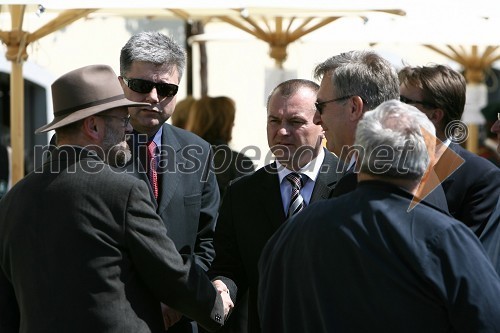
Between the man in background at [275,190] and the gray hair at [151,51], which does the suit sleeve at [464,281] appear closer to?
the man in background at [275,190]

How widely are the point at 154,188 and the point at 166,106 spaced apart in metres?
0.39

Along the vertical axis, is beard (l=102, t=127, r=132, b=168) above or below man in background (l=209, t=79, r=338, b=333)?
above

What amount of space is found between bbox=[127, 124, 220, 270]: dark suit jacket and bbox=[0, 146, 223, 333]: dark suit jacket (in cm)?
82

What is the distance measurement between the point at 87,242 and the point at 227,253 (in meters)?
1.02

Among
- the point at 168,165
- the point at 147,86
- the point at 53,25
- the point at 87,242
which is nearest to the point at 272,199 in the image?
the point at 168,165

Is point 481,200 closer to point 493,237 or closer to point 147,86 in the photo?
point 493,237

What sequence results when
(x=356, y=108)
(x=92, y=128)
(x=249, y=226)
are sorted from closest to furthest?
(x=92, y=128) → (x=356, y=108) → (x=249, y=226)

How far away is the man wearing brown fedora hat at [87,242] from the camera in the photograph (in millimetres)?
3227

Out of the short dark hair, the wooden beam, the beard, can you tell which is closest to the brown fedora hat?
the beard

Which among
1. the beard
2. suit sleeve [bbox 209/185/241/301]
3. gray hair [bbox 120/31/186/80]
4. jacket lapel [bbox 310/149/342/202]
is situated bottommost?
suit sleeve [bbox 209/185/241/301]

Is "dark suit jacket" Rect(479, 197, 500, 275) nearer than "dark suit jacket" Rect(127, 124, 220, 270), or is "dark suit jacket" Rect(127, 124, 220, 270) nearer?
"dark suit jacket" Rect(479, 197, 500, 275)

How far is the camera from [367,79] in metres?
3.73

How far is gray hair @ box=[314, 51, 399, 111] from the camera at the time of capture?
12.2 ft

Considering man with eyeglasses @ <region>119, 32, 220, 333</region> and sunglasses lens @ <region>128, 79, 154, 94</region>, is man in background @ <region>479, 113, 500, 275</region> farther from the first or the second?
sunglasses lens @ <region>128, 79, 154, 94</region>
